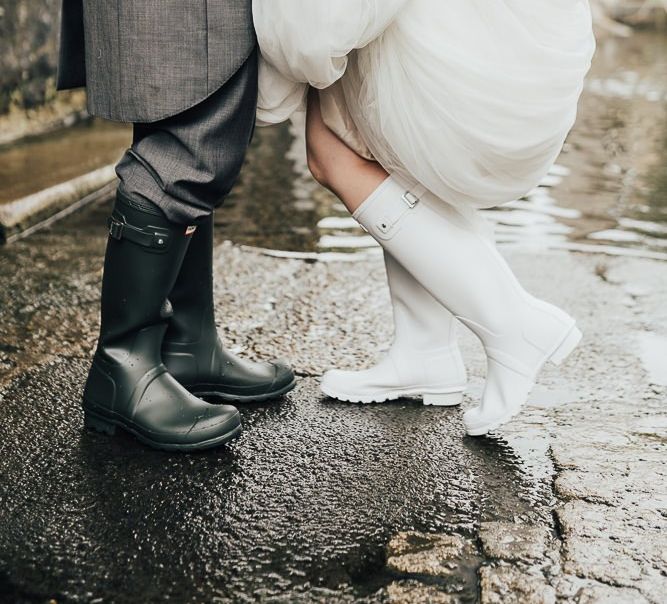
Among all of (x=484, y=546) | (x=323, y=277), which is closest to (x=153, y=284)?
(x=484, y=546)

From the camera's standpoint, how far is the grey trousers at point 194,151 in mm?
1634

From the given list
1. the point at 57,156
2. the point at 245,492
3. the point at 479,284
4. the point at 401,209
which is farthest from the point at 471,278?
the point at 57,156

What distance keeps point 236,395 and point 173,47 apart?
2.34 feet

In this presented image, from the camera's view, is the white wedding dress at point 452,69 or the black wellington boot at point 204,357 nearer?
the white wedding dress at point 452,69

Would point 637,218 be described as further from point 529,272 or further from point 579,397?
point 579,397

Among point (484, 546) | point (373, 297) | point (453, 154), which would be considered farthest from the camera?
point (373, 297)

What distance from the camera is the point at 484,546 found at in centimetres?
147

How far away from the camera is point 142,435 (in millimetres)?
1756

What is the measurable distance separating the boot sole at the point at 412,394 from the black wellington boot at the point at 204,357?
0.38ft

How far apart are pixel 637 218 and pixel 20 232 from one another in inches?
85.1

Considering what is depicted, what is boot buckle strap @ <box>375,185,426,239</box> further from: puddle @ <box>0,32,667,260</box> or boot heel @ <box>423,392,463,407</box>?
puddle @ <box>0,32,667,260</box>

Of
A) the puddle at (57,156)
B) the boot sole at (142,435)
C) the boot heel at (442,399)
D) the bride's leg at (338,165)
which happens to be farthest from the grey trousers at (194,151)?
the puddle at (57,156)

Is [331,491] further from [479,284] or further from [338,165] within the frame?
[338,165]

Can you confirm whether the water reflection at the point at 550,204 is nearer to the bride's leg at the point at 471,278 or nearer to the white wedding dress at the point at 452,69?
the bride's leg at the point at 471,278
